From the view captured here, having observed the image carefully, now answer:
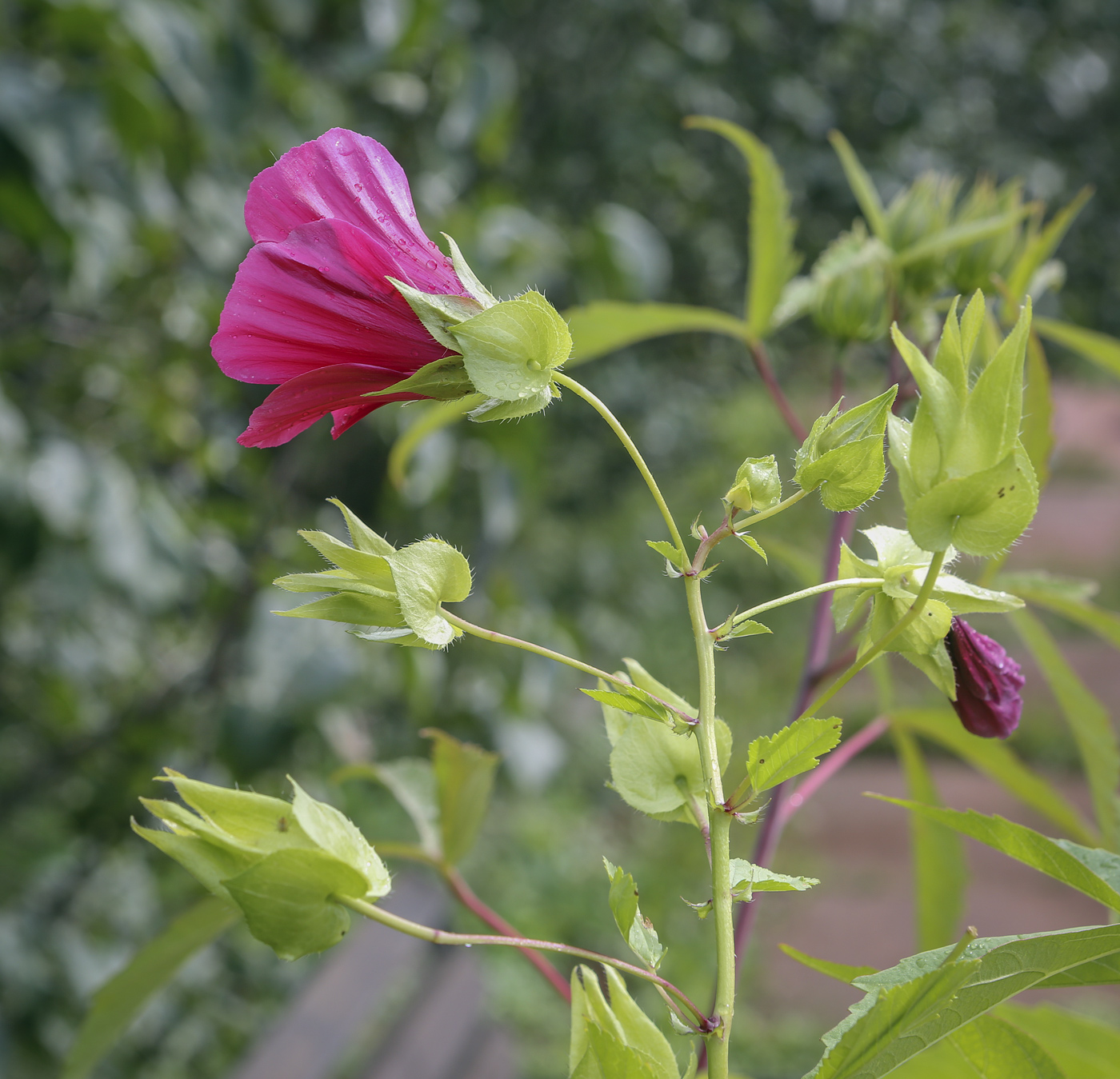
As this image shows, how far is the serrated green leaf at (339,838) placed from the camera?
18cm

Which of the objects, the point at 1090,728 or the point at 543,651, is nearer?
the point at 543,651

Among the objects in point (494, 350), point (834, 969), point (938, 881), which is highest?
point (494, 350)

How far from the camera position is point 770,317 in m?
0.39

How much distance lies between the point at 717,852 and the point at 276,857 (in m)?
0.07

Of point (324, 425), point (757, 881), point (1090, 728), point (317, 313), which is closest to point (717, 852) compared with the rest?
point (757, 881)

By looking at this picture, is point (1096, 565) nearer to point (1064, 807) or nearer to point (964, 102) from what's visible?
point (964, 102)

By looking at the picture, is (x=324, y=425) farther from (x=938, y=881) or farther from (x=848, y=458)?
(x=848, y=458)

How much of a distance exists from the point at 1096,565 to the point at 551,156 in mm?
3822

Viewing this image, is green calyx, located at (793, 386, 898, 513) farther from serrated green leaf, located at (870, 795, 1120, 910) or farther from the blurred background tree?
the blurred background tree

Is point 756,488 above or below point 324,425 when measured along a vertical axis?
above

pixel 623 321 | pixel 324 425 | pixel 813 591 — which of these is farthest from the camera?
pixel 324 425

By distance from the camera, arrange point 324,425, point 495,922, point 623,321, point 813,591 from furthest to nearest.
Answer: point 324,425, point 623,321, point 495,922, point 813,591

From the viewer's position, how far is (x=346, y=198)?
7.8 inches

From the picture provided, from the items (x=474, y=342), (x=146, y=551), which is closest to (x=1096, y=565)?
(x=146, y=551)
